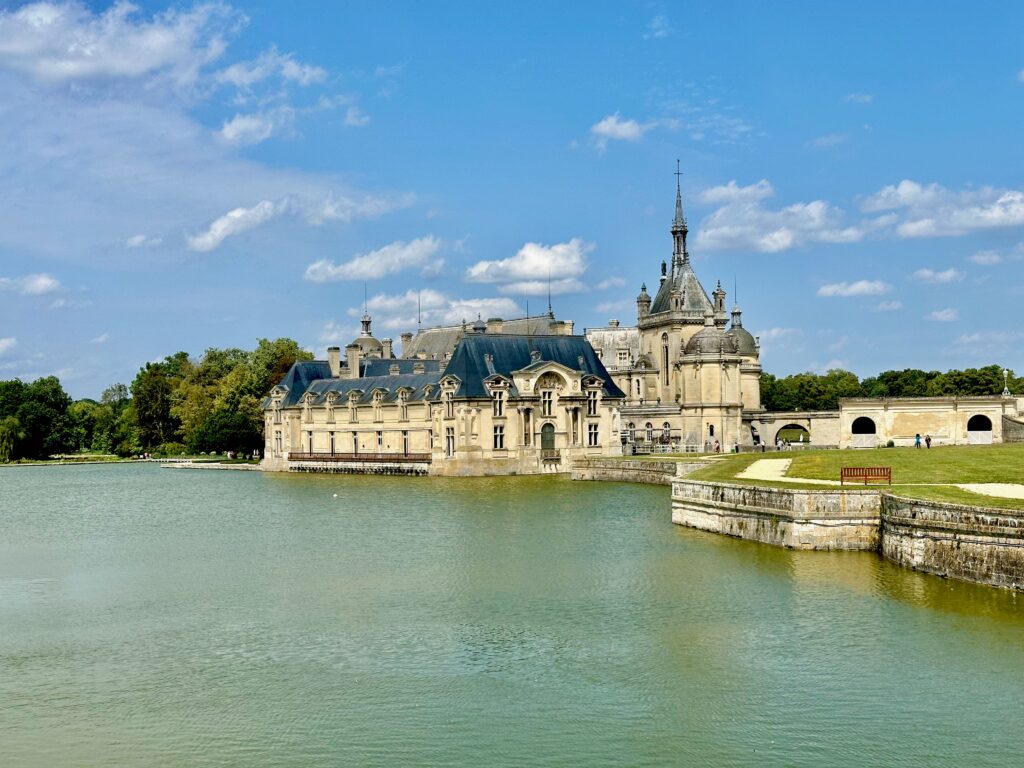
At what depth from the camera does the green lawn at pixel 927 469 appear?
102 feet

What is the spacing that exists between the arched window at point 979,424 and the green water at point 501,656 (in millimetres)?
47409

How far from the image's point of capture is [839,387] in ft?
426

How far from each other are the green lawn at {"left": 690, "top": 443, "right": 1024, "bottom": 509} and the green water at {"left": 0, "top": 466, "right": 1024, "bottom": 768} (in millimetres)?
2719

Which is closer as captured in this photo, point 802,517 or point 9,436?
point 802,517

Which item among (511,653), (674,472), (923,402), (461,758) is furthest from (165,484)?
(461,758)

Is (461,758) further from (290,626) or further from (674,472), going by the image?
(674,472)

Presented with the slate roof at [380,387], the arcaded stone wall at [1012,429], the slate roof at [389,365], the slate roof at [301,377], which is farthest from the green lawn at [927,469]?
the slate roof at [301,377]

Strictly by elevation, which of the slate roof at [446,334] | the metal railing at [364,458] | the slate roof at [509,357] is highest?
the slate roof at [446,334]

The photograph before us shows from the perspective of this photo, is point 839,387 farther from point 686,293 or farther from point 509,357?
point 509,357

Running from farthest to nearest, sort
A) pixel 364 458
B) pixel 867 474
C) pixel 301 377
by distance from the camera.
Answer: pixel 301 377 < pixel 364 458 < pixel 867 474

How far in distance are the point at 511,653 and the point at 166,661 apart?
21.3ft

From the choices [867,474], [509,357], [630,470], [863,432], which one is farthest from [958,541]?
[863,432]

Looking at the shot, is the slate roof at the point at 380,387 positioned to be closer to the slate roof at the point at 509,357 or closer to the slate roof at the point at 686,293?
the slate roof at the point at 509,357

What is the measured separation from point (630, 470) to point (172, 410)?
61608 mm
